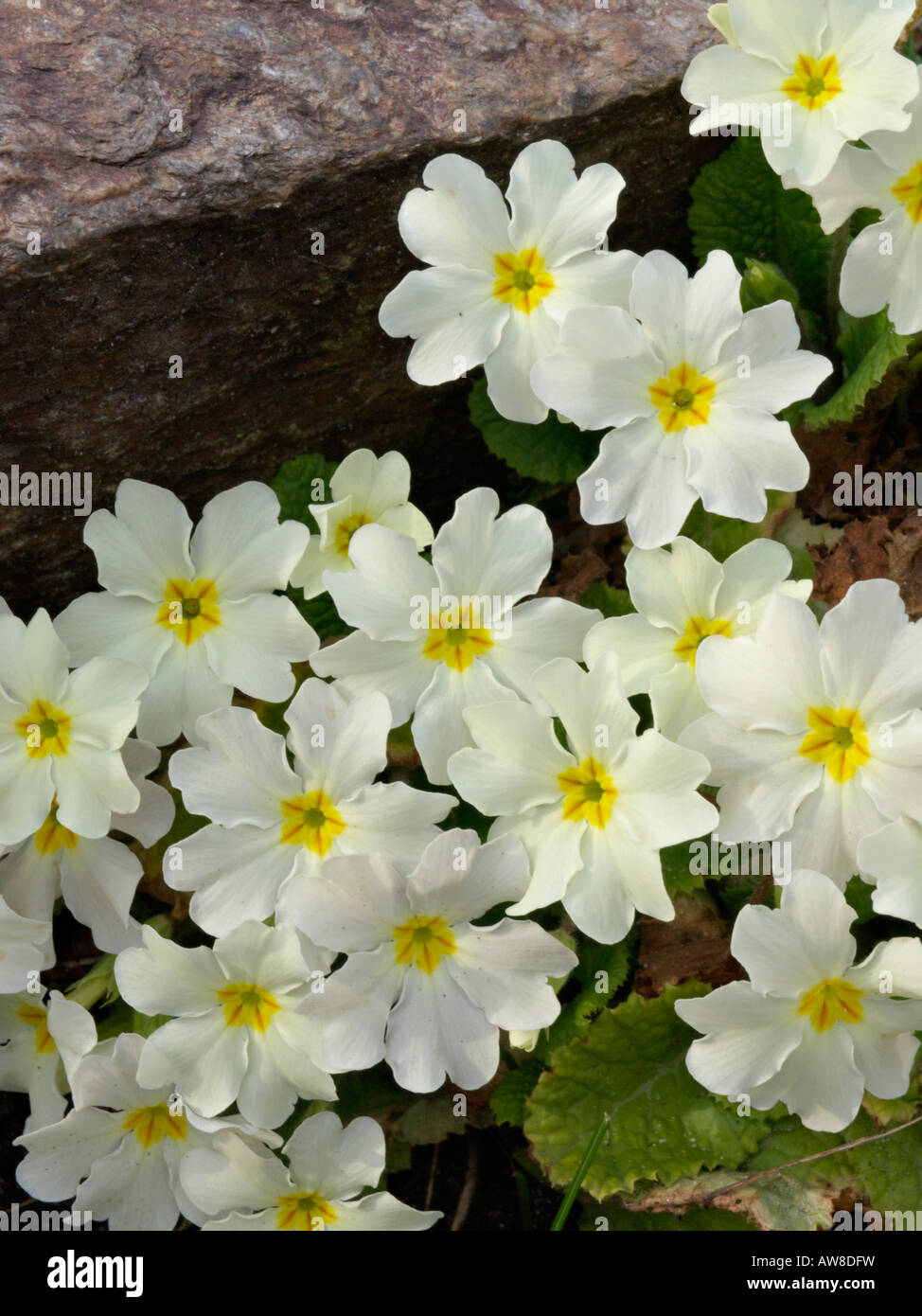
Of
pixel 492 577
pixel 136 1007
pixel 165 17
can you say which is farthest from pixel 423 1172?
pixel 165 17

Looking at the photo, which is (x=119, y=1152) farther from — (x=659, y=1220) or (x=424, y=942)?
(x=659, y=1220)

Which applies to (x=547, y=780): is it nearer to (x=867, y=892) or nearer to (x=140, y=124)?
(x=867, y=892)

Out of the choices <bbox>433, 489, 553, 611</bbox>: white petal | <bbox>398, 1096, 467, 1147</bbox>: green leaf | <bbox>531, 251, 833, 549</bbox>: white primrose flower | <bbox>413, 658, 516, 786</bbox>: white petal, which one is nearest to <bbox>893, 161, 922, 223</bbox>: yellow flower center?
<bbox>531, 251, 833, 549</bbox>: white primrose flower

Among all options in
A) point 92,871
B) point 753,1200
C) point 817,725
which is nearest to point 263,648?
point 92,871

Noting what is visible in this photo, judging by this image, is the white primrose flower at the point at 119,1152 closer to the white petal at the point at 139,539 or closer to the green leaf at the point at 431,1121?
the green leaf at the point at 431,1121

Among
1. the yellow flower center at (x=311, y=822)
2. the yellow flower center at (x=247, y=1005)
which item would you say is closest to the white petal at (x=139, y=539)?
the yellow flower center at (x=311, y=822)

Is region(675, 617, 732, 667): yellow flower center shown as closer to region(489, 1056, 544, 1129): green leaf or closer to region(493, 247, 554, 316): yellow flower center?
region(493, 247, 554, 316): yellow flower center
